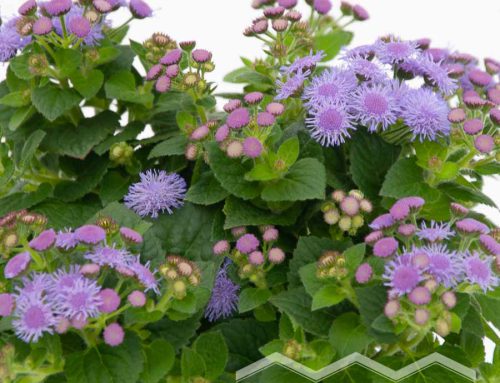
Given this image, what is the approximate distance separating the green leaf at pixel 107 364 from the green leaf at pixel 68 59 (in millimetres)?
928

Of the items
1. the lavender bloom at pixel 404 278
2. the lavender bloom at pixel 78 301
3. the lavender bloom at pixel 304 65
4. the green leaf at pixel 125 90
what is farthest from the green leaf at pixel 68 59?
the lavender bloom at pixel 404 278

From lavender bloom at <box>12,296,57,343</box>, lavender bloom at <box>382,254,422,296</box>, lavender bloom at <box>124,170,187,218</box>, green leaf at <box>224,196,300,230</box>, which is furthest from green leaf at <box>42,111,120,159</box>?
lavender bloom at <box>382,254,422,296</box>

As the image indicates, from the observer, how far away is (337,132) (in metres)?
2.06

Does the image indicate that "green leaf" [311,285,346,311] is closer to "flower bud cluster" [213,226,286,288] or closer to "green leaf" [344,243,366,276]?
"green leaf" [344,243,366,276]

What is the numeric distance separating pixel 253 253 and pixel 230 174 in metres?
0.24

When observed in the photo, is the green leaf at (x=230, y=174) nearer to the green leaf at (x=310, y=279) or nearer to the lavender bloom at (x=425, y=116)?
the green leaf at (x=310, y=279)

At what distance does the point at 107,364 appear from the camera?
169 centimetres

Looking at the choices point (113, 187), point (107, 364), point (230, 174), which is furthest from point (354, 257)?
point (113, 187)

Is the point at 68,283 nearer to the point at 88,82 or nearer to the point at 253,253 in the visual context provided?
the point at 253,253

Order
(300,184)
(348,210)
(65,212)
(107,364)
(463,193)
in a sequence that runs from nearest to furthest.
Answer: (107,364) < (348,210) < (300,184) < (463,193) < (65,212)

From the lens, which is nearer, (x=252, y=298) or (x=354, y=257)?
(x=354, y=257)

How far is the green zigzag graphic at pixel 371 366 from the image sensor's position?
1.77 m

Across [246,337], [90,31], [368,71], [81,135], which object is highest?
[368,71]

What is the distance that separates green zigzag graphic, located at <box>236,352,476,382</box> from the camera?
1767 mm
